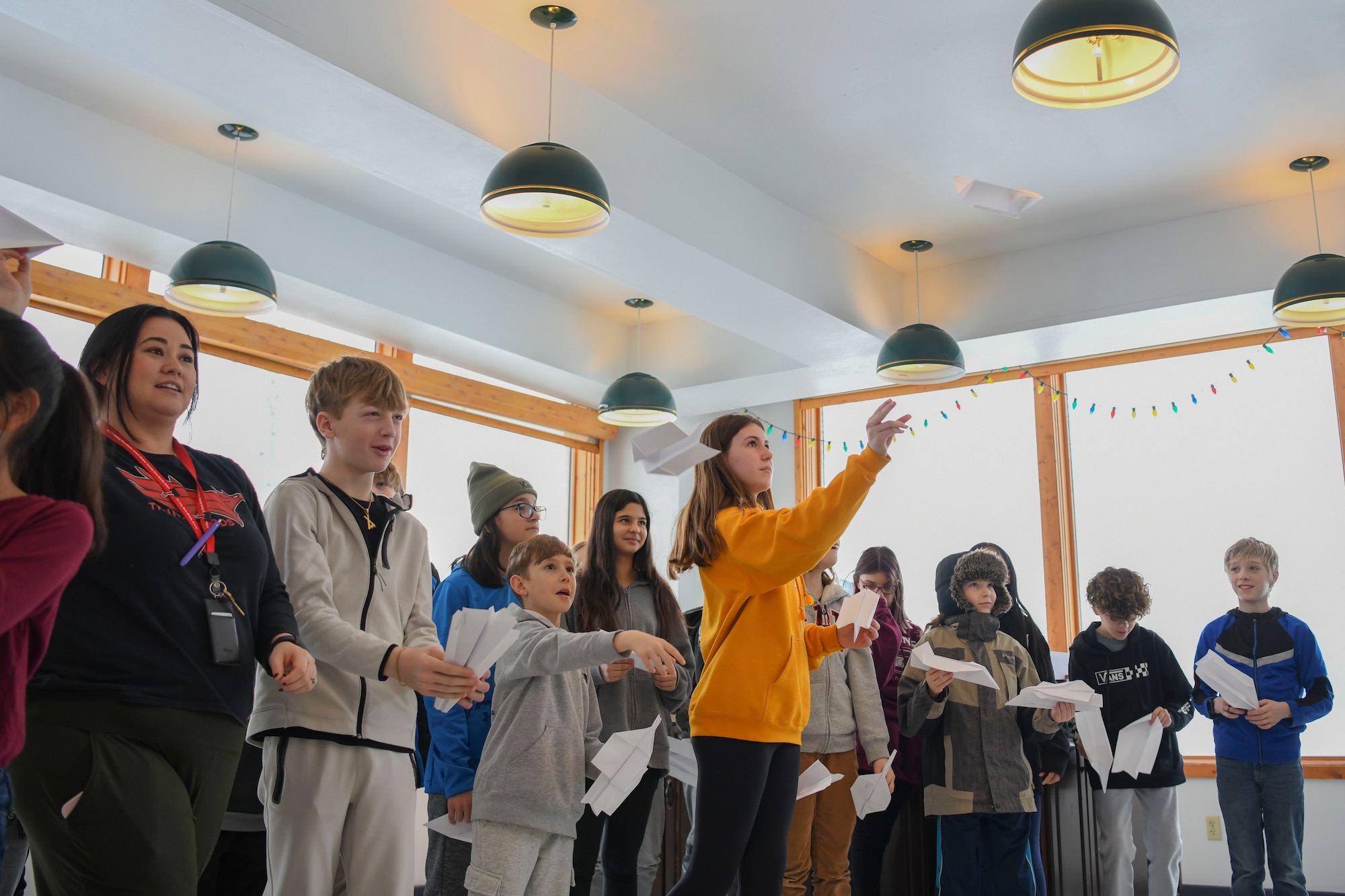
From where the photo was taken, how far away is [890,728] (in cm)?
382

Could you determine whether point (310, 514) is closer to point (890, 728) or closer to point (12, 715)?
point (12, 715)

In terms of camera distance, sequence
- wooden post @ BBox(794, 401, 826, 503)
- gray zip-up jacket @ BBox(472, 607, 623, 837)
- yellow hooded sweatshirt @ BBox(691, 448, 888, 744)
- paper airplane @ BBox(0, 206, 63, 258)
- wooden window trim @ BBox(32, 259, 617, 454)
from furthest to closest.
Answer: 1. wooden post @ BBox(794, 401, 826, 503)
2. wooden window trim @ BBox(32, 259, 617, 454)
3. gray zip-up jacket @ BBox(472, 607, 623, 837)
4. yellow hooded sweatshirt @ BBox(691, 448, 888, 744)
5. paper airplane @ BBox(0, 206, 63, 258)

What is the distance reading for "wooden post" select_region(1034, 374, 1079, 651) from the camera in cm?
594

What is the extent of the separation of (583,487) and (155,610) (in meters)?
6.03

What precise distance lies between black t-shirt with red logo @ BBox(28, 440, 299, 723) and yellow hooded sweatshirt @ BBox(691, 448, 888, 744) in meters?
0.96

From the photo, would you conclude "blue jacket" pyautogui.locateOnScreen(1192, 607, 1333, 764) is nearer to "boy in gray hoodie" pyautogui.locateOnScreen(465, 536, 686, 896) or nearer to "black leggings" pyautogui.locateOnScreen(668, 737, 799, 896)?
"black leggings" pyautogui.locateOnScreen(668, 737, 799, 896)

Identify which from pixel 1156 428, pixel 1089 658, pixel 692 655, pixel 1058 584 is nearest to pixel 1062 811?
pixel 1089 658

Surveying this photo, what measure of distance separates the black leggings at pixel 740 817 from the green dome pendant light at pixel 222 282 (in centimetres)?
258

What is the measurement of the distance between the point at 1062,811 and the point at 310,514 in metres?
3.22

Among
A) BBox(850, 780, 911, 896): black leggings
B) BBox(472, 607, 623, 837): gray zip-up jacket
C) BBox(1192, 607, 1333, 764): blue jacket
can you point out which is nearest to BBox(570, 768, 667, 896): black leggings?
BBox(472, 607, 623, 837): gray zip-up jacket

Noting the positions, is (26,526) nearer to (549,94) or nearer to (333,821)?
(333,821)

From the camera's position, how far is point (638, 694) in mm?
3037

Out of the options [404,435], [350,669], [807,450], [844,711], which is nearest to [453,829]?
[350,669]

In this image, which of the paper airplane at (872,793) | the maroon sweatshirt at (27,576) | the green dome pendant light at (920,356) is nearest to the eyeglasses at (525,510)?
the paper airplane at (872,793)
